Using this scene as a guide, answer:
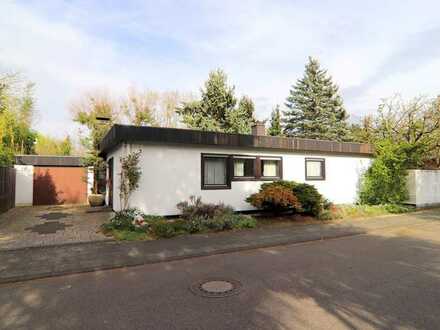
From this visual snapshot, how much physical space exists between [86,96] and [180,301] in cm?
2777

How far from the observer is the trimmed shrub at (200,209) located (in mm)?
9938

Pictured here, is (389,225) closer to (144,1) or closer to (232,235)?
(232,235)

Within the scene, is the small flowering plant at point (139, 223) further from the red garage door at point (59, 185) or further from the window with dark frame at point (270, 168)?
the red garage door at point (59, 185)

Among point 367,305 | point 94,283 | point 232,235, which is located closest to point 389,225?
point 232,235

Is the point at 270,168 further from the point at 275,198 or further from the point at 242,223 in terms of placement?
the point at 242,223

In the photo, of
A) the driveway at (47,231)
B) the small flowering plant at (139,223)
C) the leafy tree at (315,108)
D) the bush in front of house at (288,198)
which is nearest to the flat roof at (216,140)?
the bush in front of house at (288,198)

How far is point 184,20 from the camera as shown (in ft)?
35.1

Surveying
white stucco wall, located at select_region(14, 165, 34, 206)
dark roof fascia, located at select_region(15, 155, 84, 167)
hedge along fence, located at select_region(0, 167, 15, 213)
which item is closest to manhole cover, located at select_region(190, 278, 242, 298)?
hedge along fence, located at select_region(0, 167, 15, 213)

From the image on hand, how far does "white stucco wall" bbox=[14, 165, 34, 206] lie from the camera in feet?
57.8

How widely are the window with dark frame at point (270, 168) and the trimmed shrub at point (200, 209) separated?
2.91 metres

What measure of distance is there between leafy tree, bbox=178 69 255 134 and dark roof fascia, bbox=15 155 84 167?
9.98m

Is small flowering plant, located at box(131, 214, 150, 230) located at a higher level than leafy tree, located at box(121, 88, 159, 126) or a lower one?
lower

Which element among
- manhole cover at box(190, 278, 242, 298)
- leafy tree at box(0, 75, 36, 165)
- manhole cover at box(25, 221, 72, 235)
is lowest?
manhole cover at box(190, 278, 242, 298)

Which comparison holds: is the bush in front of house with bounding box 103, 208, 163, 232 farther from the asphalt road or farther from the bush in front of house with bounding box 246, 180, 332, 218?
the bush in front of house with bounding box 246, 180, 332, 218
